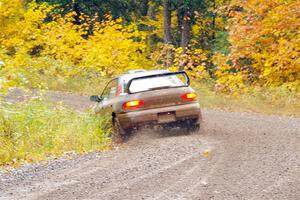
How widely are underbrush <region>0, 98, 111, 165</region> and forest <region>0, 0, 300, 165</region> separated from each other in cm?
4

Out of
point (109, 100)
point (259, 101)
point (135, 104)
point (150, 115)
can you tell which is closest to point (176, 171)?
point (150, 115)

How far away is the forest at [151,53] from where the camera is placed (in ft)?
55.0

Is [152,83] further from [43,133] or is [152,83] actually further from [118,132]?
[43,133]

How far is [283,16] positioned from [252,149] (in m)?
11.0

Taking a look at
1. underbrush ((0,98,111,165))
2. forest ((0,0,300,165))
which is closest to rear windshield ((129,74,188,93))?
underbrush ((0,98,111,165))

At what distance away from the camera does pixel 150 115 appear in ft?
39.2

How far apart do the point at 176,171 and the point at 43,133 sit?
436 centimetres

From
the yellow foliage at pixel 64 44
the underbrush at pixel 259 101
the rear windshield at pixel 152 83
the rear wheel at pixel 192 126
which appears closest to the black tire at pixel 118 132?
the rear windshield at pixel 152 83

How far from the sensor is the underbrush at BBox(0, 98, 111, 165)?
35.0ft

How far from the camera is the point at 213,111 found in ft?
58.7

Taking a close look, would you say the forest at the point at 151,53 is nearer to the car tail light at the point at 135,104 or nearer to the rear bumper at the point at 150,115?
the rear bumper at the point at 150,115

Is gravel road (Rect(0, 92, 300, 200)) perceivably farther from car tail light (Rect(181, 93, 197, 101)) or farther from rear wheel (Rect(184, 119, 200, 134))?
car tail light (Rect(181, 93, 197, 101))

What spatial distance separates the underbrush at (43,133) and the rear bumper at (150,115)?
62 cm

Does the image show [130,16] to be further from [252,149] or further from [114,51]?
[252,149]
